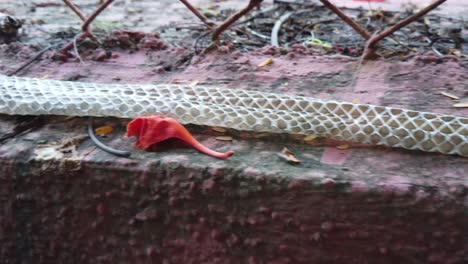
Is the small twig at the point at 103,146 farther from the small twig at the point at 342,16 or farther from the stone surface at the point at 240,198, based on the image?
the small twig at the point at 342,16

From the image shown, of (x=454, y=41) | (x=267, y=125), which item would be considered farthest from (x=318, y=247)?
(x=454, y=41)

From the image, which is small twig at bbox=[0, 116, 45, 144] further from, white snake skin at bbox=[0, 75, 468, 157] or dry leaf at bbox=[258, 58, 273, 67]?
dry leaf at bbox=[258, 58, 273, 67]

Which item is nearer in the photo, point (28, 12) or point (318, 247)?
point (318, 247)

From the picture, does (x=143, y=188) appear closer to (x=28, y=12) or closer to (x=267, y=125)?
(x=267, y=125)

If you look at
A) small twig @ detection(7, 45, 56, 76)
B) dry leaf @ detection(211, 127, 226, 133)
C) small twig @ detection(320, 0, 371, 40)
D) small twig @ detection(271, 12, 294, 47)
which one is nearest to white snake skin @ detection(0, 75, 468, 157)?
dry leaf @ detection(211, 127, 226, 133)

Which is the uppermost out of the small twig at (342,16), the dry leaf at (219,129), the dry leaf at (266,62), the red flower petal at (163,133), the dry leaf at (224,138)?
the small twig at (342,16)

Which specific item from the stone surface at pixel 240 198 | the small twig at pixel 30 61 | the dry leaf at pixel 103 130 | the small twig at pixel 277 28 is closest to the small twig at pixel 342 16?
the stone surface at pixel 240 198
